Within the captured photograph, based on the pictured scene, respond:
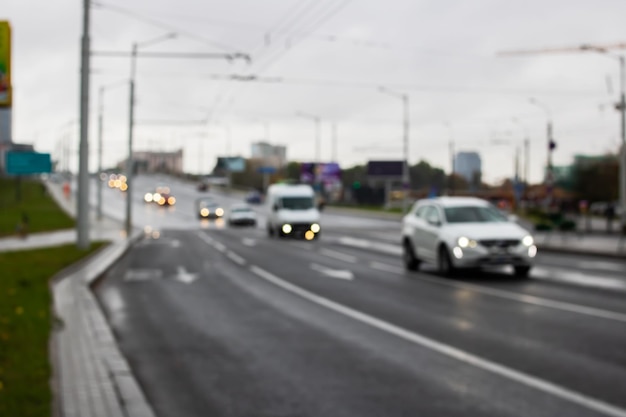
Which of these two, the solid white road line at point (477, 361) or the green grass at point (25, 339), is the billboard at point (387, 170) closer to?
the green grass at point (25, 339)

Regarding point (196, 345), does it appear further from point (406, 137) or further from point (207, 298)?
point (406, 137)

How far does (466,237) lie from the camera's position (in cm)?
2162

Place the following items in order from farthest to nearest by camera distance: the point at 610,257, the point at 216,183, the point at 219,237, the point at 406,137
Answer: the point at 216,183
the point at 406,137
the point at 219,237
the point at 610,257

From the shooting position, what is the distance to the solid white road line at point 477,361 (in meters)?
8.72

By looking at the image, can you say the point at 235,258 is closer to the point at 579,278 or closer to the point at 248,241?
the point at 248,241

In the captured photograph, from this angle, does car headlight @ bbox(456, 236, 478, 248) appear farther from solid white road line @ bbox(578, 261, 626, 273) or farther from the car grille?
solid white road line @ bbox(578, 261, 626, 273)

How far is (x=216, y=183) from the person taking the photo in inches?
5032

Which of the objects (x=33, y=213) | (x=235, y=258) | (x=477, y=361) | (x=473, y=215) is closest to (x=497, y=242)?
(x=473, y=215)

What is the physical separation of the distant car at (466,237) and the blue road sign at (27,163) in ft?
50.0

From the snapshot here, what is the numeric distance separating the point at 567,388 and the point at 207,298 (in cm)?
1053

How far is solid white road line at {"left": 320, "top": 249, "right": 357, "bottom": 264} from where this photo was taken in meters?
29.9

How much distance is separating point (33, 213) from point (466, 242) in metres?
57.8

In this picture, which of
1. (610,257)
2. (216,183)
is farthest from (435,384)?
(216,183)

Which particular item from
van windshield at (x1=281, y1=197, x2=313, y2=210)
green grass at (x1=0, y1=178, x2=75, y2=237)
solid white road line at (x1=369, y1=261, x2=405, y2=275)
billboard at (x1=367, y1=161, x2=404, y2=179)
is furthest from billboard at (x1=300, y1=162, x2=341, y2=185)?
van windshield at (x1=281, y1=197, x2=313, y2=210)
